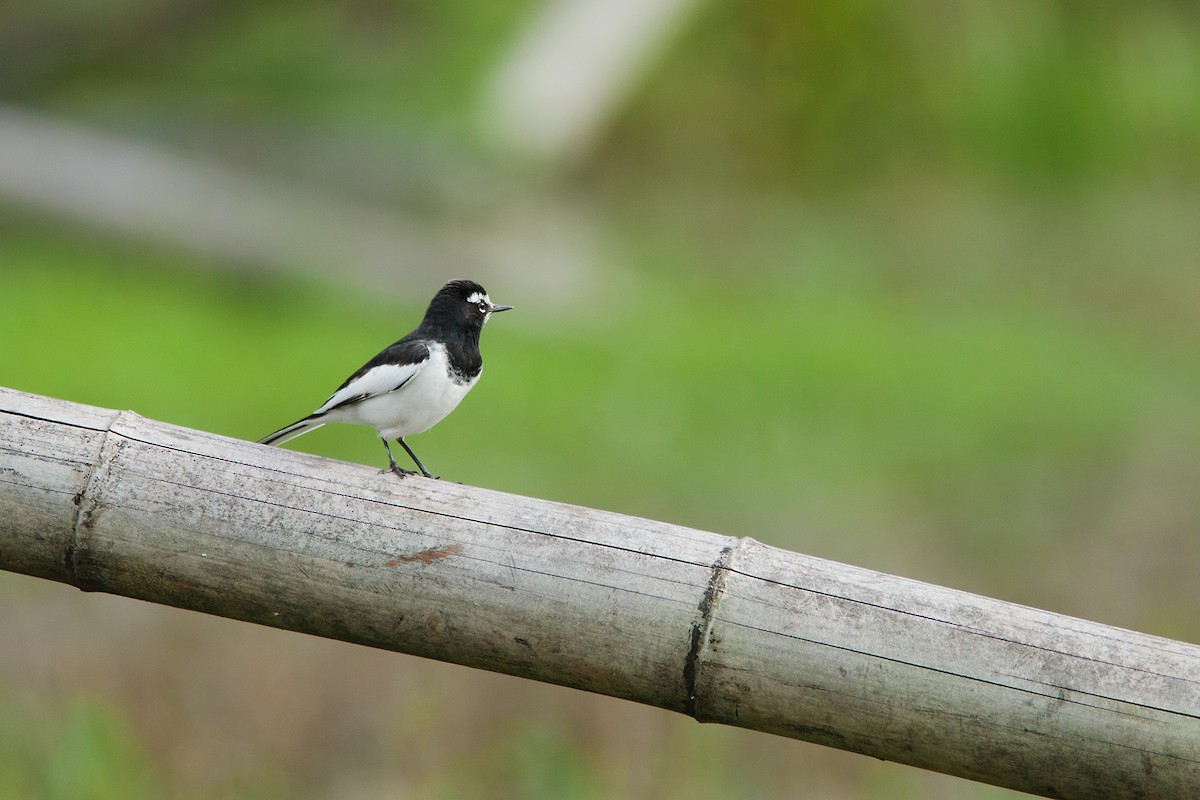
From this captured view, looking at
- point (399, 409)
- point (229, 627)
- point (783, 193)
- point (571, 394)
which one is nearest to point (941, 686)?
point (399, 409)

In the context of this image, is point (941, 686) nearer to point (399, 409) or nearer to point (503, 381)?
point (399, 409)

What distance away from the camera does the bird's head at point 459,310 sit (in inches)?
102

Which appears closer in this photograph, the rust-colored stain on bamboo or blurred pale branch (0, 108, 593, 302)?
the rust-colored stain on bamboo

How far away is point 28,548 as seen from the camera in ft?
6.10

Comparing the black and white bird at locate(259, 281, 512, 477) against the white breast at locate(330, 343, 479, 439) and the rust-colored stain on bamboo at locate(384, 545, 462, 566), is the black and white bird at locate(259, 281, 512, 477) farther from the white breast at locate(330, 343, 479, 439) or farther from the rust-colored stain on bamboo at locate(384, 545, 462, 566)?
the rust-colored stain on bamboo at locate(384, 545, 462, 566)

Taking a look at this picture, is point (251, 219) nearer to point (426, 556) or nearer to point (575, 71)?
point (575, 71)

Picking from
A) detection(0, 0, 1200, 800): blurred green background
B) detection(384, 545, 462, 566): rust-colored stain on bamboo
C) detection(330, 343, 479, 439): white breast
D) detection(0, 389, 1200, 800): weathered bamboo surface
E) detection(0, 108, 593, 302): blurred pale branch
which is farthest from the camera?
detection(0, 108, 593, 302): blurred pale branch

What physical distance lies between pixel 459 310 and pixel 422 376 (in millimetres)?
172

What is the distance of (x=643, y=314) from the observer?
8.80 m

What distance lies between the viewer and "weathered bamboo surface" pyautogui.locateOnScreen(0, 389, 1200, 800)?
1.67 metres

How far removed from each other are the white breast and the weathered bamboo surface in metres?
0.61

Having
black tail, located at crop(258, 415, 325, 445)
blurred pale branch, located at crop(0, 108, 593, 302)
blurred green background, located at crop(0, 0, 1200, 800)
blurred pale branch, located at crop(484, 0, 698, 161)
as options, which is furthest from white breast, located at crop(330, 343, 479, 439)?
blurred pale branch, located at crop(484, 0, 698, 161)

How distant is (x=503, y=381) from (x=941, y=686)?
585 centimetres

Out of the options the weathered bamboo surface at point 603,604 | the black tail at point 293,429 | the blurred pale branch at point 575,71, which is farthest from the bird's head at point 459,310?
the blurred pale branch at point 575,71
